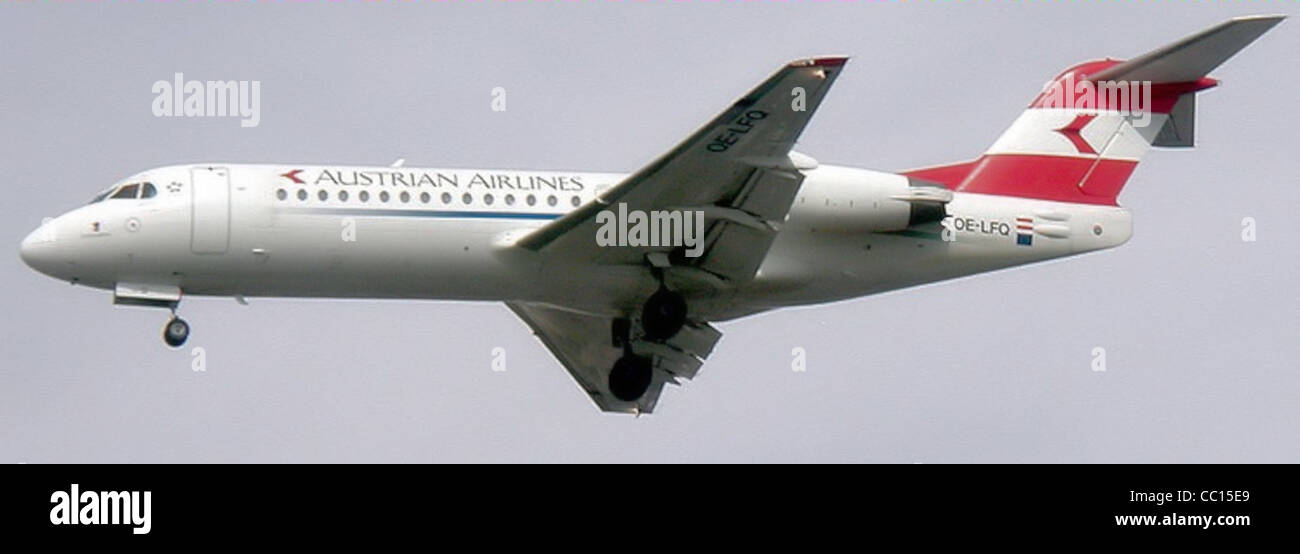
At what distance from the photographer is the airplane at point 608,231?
26.5m

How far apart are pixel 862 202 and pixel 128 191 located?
860cm

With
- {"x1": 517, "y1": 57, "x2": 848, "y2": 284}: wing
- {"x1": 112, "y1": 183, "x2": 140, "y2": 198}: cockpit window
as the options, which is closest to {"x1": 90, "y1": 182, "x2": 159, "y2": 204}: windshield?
{"x1": 112, "y1": 183, "x2": 140, "y2": 198}: cockpit window

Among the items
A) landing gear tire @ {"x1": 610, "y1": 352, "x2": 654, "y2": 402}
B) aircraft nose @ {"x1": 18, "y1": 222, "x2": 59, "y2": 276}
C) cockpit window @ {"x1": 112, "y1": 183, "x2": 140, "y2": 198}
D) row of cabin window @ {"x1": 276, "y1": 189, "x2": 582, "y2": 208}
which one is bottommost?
landing gear tire @ {"x1": 610, "y1": 352, "x2": 654, "y2": 402}

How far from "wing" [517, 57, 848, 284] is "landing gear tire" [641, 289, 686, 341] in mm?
437

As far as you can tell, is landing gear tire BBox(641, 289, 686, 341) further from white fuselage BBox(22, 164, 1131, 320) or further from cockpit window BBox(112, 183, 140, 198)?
cockpit window BBox(112, 183, 140, 198)

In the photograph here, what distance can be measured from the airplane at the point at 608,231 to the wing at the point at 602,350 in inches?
20.4

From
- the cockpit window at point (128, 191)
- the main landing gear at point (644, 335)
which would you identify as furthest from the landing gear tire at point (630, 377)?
the cockpit window at point (128, 191)

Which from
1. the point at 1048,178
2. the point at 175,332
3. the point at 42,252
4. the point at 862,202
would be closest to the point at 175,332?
the point at 175,332

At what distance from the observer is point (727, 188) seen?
2644 cm

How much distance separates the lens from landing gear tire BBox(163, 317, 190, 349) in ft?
87.5

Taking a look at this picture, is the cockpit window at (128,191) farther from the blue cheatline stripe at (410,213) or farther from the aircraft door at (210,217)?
the blue cheatline stripe at (410,213)

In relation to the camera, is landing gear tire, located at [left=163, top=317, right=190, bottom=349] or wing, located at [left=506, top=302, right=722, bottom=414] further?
wing, located at [left=506, top=302, right=722, bottom=414]

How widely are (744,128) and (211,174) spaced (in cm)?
636

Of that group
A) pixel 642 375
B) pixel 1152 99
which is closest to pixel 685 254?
pixel 642 375
